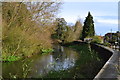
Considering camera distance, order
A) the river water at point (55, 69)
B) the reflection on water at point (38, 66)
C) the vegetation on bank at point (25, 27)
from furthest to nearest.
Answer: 1. the vegetation on bank at point (25, 27)
2. the reflection on water at point (38, 66)
3. the river water at point (55, 69)

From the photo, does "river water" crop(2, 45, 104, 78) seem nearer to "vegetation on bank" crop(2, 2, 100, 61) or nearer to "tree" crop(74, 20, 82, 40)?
"vegetation on bank" crop(2, 2, 100, 61)

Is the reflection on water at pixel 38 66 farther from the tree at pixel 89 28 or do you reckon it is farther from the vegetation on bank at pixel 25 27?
the tree at pixel 89 28

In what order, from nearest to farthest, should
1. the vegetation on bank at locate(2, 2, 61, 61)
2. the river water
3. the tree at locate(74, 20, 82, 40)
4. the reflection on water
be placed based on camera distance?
the river water
the reflection on water
the vegetation on bank at locate(2, 2, 61, 61)
the tree at locate(74, 20, 82, 40)

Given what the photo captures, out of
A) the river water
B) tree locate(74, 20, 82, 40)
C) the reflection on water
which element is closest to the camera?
the river water

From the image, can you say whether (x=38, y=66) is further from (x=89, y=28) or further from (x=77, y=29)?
Result: (x=77, y=29)

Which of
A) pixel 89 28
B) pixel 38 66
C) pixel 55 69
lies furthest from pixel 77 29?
pixel 55 69

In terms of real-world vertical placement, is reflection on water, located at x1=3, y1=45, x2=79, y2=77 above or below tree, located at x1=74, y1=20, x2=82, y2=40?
below

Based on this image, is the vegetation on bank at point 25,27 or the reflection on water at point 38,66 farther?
the vegetation on bank at point 25,27

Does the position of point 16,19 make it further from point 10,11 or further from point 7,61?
point 7,61

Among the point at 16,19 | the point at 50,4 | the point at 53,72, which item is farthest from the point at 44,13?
the point at 53,72

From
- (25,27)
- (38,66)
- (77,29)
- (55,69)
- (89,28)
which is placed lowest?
(38,66)

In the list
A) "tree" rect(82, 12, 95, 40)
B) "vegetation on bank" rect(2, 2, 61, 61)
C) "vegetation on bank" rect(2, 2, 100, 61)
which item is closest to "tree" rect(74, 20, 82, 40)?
"tree" rect(82, 12, 95, 40)

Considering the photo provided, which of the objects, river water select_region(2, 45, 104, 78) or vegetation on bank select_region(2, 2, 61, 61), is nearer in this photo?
river water select_region(2, 45, 104, 78)

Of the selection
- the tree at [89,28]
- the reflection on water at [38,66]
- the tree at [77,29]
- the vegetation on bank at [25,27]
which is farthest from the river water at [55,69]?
the tree at [77,29]
